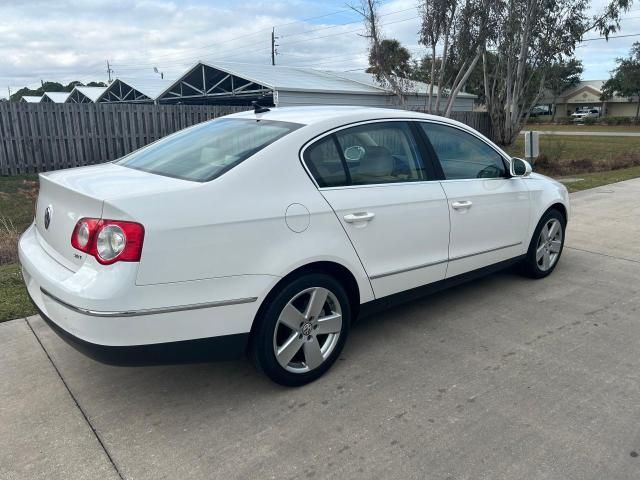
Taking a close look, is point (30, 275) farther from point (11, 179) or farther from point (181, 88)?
point (181, 88)

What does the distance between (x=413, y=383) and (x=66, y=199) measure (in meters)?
2.29

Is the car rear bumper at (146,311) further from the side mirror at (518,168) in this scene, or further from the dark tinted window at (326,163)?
the side mirror at (518,168)

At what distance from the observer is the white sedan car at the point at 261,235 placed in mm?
2682

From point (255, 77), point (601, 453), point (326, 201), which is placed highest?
point (255, 77)

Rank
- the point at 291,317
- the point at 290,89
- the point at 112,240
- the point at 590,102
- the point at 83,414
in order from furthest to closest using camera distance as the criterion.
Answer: the point at 590,102 < the point at 290,89 < the point at 291,317 < the point at 83,414 < the point at 112,240

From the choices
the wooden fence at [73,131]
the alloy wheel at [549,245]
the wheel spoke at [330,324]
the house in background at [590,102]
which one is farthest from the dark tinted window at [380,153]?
the house in background at [590,102]

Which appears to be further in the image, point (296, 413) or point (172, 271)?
point (296, 413)

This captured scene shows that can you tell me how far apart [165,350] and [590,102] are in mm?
86818

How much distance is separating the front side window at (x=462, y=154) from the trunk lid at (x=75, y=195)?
80.6 inches

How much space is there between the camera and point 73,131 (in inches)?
550

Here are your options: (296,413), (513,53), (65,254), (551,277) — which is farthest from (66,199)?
(513,53)

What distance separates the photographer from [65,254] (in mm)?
2943

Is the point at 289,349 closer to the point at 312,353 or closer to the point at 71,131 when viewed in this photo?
the point at 312,353

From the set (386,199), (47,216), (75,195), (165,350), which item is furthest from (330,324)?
(47,216)
